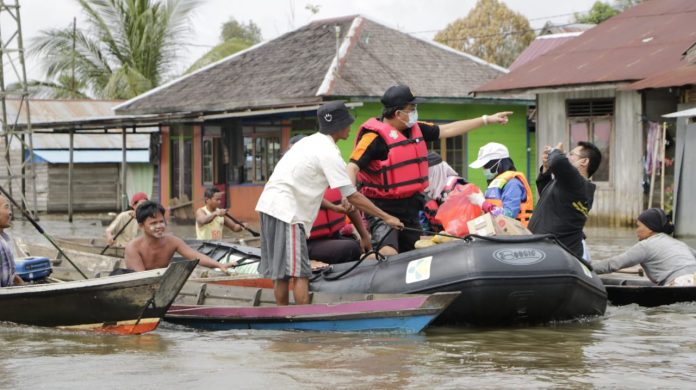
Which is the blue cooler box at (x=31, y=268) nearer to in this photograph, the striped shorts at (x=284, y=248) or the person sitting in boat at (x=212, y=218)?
the striped shorts at (x=284, y=248)

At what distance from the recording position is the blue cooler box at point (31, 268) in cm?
1012

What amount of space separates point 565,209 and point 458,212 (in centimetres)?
87

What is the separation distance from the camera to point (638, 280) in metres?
10.9

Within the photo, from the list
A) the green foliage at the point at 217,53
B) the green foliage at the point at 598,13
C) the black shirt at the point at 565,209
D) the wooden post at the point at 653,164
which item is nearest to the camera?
the black shirt at the point at 565,209

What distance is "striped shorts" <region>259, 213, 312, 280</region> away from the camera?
28.1 feet

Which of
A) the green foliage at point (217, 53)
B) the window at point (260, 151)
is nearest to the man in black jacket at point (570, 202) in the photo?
the window at point (260, 151)

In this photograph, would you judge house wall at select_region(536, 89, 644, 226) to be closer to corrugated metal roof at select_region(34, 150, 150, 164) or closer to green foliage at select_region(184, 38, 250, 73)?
corrugated metal roof at select_region(34, 150, 150, 164)

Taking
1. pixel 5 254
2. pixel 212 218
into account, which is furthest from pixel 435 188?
pixel 212 218

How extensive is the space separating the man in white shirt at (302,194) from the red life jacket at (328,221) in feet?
2.05

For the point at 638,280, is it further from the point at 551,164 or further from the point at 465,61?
the point at 465,61

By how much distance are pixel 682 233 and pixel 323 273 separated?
9845 millimetres

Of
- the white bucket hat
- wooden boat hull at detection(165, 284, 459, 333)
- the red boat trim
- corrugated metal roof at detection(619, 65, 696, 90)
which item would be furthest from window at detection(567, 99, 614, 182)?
the red boat trim

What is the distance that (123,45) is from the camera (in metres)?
34.9

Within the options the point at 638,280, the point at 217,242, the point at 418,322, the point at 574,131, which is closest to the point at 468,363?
the point at 418,322
